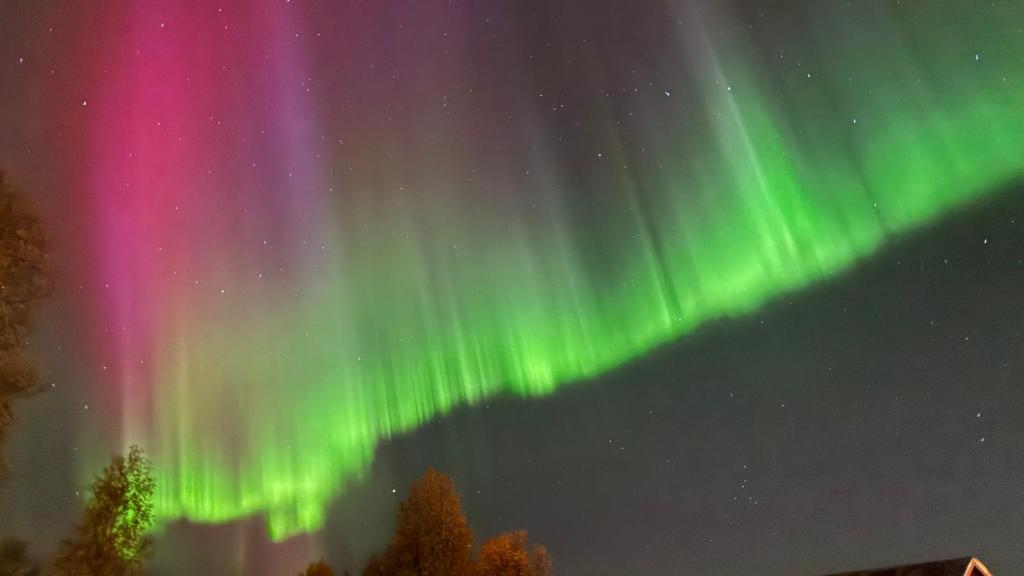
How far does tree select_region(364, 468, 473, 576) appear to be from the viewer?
36219 millimetres

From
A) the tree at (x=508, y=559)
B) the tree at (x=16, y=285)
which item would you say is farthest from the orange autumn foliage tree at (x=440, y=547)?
the tree at (x=16, y=285)

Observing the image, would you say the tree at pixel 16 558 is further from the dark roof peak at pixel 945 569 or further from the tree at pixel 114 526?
the dark roof peak at pixel 945 569

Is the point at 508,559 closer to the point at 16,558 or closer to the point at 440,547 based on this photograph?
the point at 440,547

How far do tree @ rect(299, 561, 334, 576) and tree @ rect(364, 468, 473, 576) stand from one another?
4021 mm

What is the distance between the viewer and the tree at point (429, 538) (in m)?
36.2

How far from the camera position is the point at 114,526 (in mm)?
28188

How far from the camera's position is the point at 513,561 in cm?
3506

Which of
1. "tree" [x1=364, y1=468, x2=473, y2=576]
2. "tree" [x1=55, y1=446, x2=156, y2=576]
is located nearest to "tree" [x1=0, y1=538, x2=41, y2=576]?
"tree" [x1=55, y1=446, x2=156, y2=576]

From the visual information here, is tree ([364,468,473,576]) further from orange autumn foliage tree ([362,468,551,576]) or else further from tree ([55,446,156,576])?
tree ([55,446,156,576])

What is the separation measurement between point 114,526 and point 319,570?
49.3 ft

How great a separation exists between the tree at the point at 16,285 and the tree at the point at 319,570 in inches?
930

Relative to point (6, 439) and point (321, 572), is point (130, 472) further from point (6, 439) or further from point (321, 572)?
point (321, 572)

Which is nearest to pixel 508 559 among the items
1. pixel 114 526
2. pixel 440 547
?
pixel 440 547

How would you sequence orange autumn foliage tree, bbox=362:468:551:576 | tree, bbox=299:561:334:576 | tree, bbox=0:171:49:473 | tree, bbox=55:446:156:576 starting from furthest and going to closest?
tree, bbox=299:561:334:576
orange autumn foliage tree, bbox=362:468:551:576
tree, bbox=55:446:156:576
tree, bbox=0:171:49:473
